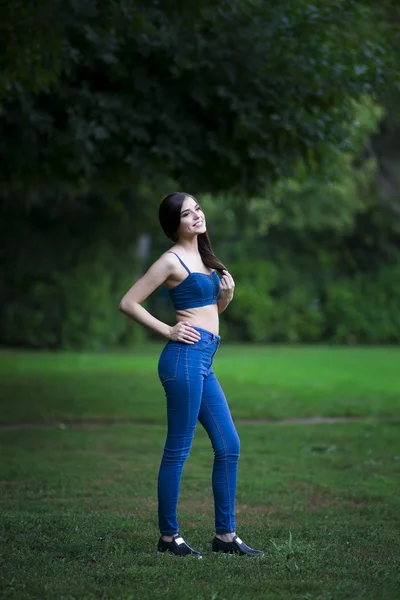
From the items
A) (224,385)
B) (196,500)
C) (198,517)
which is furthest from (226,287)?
(224,385)

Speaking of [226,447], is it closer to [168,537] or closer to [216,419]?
[216,419]

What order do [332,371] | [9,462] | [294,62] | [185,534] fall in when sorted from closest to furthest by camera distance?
[185,534], [9,462], [294,62], [332,371]

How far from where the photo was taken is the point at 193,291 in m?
5.79

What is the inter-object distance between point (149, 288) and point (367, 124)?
25445mm

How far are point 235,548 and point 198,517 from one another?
1375 mm

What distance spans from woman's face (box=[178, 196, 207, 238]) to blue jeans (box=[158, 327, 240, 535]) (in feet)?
1.79

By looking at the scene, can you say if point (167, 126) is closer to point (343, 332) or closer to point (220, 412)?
point (220, 412)

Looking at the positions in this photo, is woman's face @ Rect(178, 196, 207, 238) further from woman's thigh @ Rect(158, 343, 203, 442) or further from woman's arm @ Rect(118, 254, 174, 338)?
woman's thigh @ Rect(158, 343, 203, 442)

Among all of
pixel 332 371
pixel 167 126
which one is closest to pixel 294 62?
pixel 167 126

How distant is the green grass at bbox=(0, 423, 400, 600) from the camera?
5.12m

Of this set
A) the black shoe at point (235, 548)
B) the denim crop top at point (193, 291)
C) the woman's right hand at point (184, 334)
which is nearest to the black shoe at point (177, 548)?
the black shoe at point (235, 548)

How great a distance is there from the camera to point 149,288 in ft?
18.7

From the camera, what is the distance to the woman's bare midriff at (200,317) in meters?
5.80

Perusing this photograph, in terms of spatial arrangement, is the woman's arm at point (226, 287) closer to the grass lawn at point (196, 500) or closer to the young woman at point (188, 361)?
the young woman at point (188, 361)
